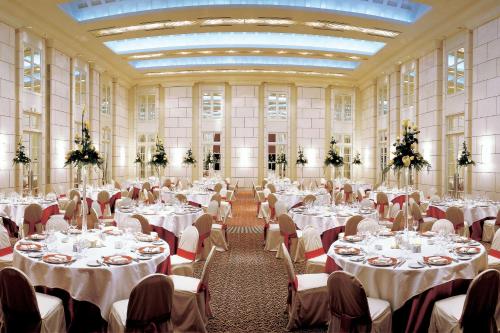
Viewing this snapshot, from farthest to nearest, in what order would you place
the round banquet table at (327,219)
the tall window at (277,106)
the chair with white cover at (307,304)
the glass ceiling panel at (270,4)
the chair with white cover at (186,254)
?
the tall window at (277,106) → the glass ceiling panel at (270,4) → the round banquet table at (327,219) → the chair with white cover at (186,254) → the chair with white cover at (307,304)

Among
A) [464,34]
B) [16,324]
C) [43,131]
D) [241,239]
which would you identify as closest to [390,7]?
[464,34]

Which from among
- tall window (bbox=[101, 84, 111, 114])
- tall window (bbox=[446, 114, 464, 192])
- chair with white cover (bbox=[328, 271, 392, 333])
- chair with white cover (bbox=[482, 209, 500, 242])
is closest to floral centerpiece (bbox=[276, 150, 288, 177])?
tall window (bbox=[446, 114, 464, 192])

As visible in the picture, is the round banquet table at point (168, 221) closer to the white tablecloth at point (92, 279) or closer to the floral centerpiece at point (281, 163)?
the white tablecloth at point (92, 279)

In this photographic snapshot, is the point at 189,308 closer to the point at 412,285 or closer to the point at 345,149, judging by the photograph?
the point at 412,285

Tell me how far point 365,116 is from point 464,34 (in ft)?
26.4

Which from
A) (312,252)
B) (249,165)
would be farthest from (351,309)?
(249,165)

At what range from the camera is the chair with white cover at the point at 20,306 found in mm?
3219

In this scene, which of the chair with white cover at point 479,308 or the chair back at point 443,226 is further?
the chair back at point 443,226

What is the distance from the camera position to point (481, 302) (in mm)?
3275

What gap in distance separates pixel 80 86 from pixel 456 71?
502 inches

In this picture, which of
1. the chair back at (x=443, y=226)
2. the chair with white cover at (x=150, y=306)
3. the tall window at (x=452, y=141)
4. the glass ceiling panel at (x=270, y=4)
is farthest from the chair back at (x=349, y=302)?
the tall window at (x=452, y=141)

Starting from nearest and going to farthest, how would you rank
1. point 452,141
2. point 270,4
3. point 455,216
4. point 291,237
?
point 291,237, point 455,216, point 270,4, point 452,141

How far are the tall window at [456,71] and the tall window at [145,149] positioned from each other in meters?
13.3

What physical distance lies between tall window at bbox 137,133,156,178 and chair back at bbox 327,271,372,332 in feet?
58.4
